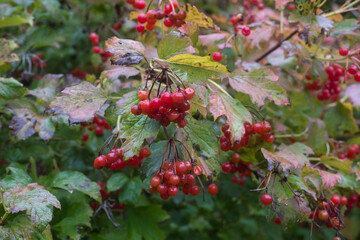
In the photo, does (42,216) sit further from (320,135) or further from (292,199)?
(320,135)

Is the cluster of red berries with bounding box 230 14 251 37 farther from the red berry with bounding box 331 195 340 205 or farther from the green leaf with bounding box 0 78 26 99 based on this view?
the green leaf with bounding box 0 78 26 99

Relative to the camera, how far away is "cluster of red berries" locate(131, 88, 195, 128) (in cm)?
95

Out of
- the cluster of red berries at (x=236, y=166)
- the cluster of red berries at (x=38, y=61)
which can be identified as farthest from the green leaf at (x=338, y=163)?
the cluster of red berries at (x=38, y=61)

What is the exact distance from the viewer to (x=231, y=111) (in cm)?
117

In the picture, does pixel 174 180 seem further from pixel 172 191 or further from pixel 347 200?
pixel 347 200

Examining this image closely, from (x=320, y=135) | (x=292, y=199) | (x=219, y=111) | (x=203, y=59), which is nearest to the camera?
(x=203, y=59)

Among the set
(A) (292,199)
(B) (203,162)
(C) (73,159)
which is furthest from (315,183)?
(C) (73,159)

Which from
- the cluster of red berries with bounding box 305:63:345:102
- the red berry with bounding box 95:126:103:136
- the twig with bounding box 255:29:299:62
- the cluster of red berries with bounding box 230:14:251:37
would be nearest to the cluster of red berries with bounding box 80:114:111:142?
the red berry with bounding box 95:126:103:136

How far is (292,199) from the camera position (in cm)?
125

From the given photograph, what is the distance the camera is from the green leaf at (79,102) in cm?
114

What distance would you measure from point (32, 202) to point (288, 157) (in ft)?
3.25

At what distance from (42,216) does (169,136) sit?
51cm

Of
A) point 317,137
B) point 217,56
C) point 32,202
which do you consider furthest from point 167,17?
point 317,137

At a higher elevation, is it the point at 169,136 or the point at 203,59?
the point at 203,59
